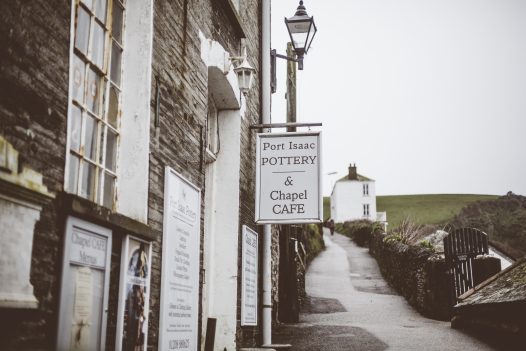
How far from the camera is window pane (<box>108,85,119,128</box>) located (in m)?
5.12

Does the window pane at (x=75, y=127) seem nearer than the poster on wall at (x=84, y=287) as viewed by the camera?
No

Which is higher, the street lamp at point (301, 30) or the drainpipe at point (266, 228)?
the street lamp at point (301, 30)

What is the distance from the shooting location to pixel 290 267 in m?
14.4

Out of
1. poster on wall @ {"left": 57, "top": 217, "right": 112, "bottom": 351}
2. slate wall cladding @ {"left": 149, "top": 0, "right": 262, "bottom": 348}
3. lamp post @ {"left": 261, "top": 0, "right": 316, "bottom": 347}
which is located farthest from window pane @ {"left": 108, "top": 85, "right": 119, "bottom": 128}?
lamp post @ {"left": 261, "top": 0, "right": 316, "bottom": 347}

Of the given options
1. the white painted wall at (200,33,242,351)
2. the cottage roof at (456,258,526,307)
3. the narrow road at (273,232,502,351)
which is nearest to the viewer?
the white painted wall at (200,33,242,351)

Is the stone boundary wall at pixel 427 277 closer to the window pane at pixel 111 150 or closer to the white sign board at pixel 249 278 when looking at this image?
the white sign board at pixel 249 278

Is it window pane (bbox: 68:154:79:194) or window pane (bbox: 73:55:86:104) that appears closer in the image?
window pane (bbox: 68:154:79:194)

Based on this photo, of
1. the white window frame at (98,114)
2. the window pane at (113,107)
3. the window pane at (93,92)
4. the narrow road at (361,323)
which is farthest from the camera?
the narrow road at (361,323)

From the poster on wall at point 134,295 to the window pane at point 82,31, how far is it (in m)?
1.43

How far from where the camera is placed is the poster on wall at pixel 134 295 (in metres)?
4.68

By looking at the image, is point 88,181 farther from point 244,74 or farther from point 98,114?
point 244,74

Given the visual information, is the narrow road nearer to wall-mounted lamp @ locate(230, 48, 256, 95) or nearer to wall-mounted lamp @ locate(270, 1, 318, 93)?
wall-mounted lamp @ locate(230, 48, 256, 95)

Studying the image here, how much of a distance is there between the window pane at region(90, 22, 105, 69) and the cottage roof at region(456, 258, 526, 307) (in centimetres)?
669

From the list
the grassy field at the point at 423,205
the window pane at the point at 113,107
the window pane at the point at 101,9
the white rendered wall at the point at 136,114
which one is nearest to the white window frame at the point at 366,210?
the grassy field at the point at 423,205
